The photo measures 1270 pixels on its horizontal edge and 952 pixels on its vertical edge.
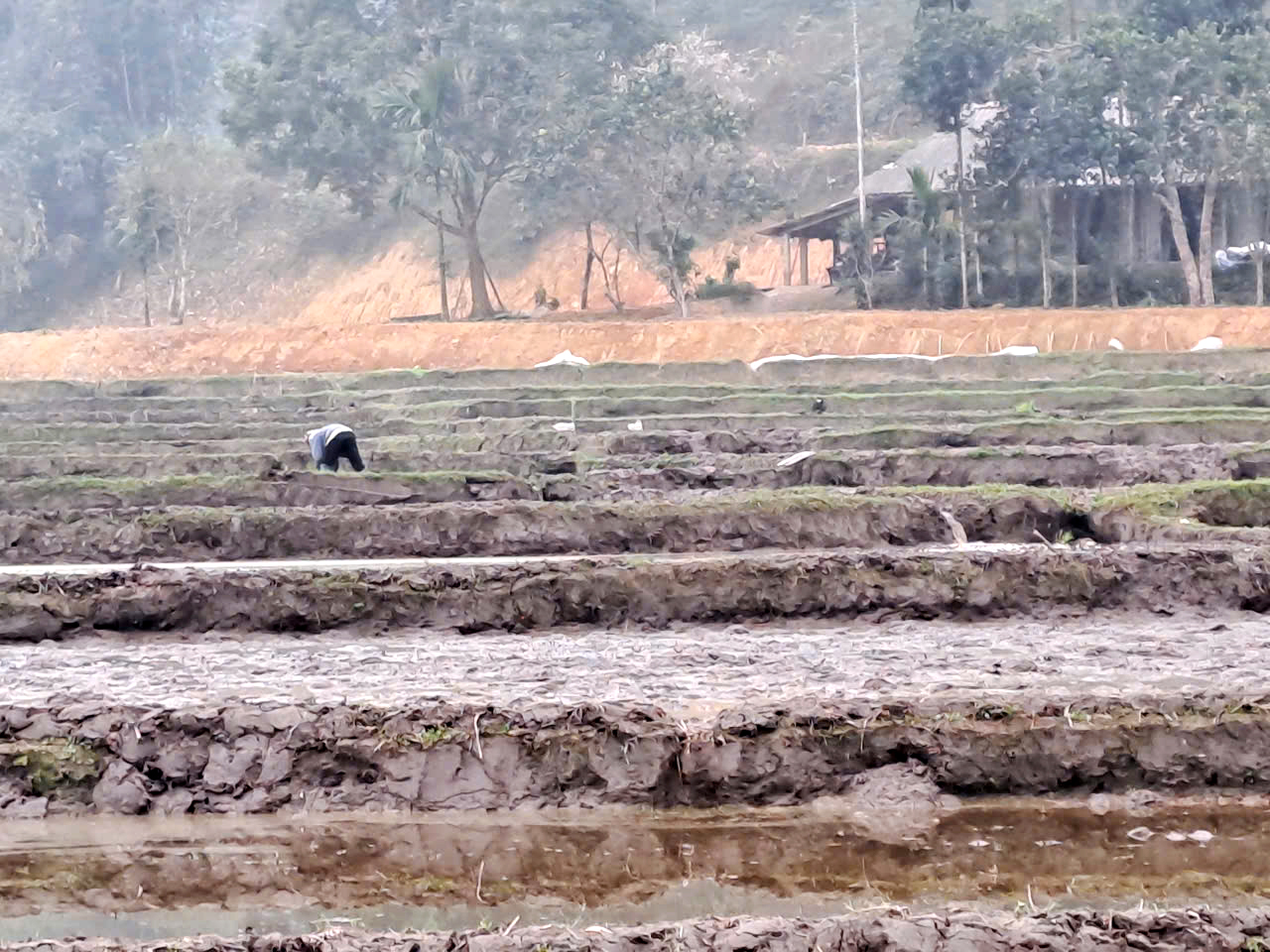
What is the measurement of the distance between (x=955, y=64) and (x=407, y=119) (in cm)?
1525

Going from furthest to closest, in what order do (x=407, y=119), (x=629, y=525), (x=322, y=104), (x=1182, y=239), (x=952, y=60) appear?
(x=322, y=104), (x=407, y=119), (x=952, y=60), (x=1182, y=239), (x=629, y=525)

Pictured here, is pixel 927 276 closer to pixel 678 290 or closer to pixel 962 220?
pixel 962 220

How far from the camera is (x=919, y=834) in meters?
7.23

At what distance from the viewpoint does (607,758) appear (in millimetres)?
7789

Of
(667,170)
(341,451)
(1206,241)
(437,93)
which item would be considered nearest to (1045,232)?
(1206,241)

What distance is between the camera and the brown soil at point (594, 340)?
3459 centimetres

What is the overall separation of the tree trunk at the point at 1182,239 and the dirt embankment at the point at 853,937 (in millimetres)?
33188

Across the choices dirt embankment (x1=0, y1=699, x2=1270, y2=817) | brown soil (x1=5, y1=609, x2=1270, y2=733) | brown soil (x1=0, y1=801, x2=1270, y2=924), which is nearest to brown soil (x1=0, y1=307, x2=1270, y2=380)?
brown soil (x1=5, y1=609, x2=1270, y2=733)

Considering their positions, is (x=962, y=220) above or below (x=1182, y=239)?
above

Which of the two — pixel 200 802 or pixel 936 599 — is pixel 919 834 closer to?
pixel 200 802

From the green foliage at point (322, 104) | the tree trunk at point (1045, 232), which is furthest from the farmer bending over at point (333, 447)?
the green foliage at point (322, 104)

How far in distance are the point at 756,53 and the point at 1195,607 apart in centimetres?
5519

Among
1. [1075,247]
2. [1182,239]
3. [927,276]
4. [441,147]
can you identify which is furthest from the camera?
[441,147]

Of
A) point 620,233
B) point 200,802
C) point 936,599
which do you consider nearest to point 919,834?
point 200,802
